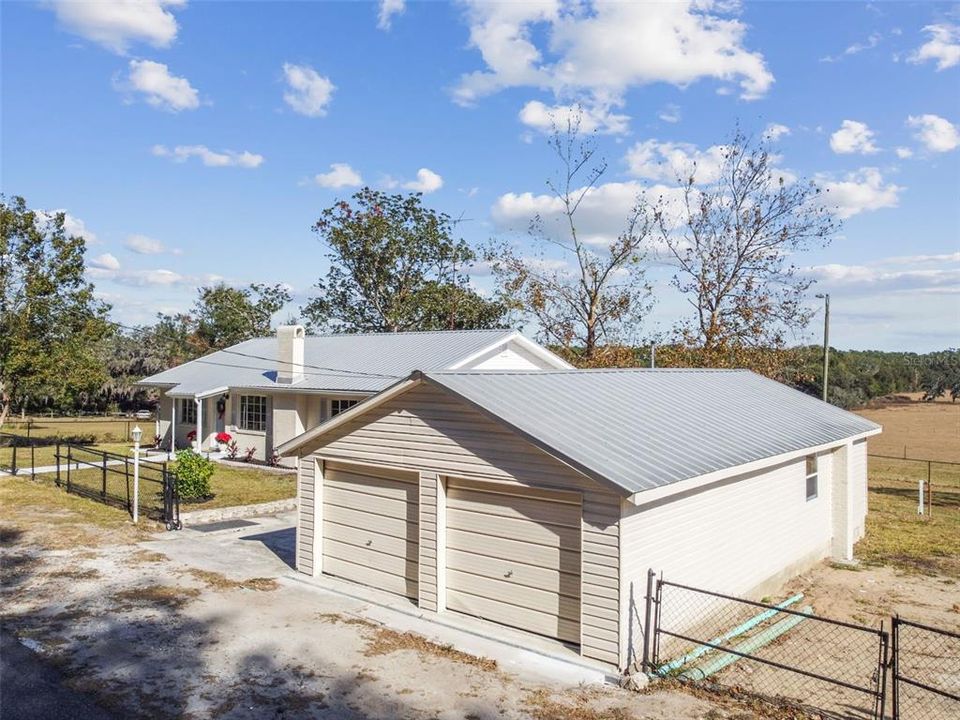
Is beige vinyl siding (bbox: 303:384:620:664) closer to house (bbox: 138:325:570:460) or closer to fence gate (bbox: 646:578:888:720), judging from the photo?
fence gate (bbox: 646:578:888:720)

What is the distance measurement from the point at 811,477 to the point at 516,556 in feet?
23.9

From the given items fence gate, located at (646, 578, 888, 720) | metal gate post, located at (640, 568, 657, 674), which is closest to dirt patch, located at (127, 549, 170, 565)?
metal gate post, located at (640, 568, 657, 674)

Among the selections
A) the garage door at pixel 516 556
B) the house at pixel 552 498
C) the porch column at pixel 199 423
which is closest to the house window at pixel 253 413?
the porch column at pixel 199 423

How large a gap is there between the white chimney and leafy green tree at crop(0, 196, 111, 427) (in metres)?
10.3

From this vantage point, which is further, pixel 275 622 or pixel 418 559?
pixel 418 559

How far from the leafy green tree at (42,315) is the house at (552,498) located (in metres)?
22.1

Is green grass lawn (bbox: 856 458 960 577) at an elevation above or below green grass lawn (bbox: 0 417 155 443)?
above

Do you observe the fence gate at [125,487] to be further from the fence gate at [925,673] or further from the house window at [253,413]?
the fence gate at [925,673]

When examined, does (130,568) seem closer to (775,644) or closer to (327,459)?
(327,459)

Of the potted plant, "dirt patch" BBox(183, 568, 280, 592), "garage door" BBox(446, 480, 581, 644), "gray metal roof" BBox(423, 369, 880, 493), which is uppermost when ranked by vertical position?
"gray metal roof" BBox(423, 369, 880, 493)

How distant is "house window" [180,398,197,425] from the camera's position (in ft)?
95.8

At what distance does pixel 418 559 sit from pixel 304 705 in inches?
126

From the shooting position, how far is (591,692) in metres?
7.48

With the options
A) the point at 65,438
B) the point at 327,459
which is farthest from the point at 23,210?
the point at 327,459
